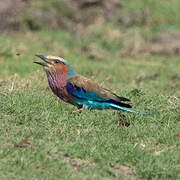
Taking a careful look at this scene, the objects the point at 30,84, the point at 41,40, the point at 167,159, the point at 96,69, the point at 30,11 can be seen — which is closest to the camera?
the point at 167,159

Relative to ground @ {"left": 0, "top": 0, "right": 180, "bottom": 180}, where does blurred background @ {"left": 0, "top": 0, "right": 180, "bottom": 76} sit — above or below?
below

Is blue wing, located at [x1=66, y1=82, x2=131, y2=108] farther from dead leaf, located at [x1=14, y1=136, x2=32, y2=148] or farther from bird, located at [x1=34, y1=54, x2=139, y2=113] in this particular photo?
dead leaf, located at [x1=14, y1=136, x2=32, y2=148]

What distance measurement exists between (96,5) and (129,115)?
12.9 meters

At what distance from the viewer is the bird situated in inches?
269

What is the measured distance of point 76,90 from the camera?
6.82 m

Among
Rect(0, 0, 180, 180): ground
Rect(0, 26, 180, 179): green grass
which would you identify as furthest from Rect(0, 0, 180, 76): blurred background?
Rect(0, 26, 180, 179): green grass

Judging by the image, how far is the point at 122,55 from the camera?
16.1 m

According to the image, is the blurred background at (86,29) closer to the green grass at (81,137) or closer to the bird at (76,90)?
the green grass at (81,137)

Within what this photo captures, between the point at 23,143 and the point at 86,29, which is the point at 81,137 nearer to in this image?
the point at 23,143

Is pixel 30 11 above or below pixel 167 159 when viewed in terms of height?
below

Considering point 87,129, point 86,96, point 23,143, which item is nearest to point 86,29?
point 86,96

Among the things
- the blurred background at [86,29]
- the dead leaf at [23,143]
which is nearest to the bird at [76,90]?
the dead leaf at [23,143]

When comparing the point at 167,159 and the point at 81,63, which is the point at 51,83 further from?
the point at 81,63

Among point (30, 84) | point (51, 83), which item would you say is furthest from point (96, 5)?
point (51, 83)
